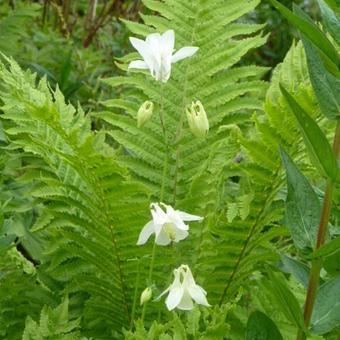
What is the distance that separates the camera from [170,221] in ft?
3.52

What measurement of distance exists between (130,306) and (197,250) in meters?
0.14

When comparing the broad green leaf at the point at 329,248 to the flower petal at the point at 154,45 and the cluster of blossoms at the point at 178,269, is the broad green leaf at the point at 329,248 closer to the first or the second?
the cluster of blossoms at the point at 178,269

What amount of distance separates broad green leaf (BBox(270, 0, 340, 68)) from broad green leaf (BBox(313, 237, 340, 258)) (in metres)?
0.20

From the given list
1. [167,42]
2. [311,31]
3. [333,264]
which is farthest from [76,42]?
[311,31]

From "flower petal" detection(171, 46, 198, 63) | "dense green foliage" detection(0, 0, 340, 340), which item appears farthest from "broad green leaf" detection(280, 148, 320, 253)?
"flower petal" detection(171, 46, 198, 63)

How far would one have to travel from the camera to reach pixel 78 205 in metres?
1.31

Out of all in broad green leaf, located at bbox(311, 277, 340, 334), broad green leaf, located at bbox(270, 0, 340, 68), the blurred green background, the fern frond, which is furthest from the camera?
the blurred green background

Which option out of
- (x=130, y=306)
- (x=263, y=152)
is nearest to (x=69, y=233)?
(x=130, y=306)

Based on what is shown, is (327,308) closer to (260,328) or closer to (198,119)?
(260,328)

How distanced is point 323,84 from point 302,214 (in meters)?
0.16

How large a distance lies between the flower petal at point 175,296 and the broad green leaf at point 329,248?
0.53 ft

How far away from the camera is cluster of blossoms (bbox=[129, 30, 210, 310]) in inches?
42.3

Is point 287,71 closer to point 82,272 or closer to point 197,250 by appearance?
point 197,250

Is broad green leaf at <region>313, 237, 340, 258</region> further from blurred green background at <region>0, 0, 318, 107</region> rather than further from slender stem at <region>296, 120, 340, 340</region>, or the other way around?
blurred green background at <region>0, 0, 318, 107</region>
